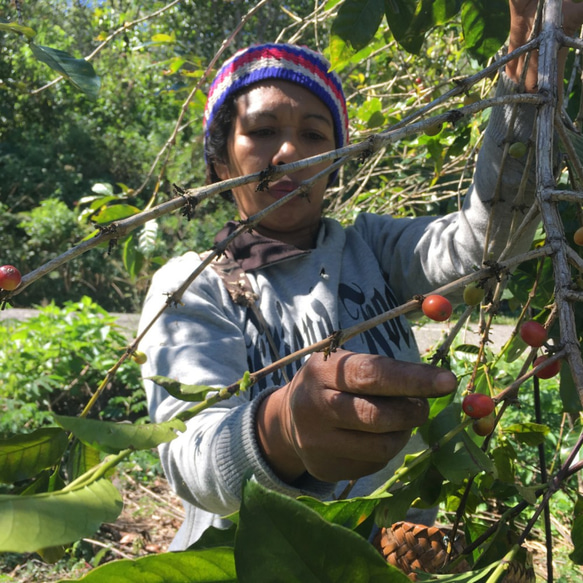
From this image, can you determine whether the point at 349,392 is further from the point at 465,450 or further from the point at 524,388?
the point at 524,388

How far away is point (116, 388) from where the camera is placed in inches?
161

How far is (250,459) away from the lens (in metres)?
0.81

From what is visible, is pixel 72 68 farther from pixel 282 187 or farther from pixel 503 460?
pixel 503 460

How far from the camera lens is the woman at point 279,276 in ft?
2.94

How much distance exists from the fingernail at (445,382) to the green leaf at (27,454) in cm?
32

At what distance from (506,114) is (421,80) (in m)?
1.25

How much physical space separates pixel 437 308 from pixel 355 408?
0.12 meters

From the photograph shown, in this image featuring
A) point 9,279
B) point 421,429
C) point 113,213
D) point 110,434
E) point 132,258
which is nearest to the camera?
point 110,434

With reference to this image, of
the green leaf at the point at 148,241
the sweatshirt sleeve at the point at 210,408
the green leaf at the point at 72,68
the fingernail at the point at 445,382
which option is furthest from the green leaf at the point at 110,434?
the green leaf at the point at 148,241

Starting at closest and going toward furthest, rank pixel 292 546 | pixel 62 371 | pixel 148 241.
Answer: pixel 292 546 < pixel 148 241 < pixel 62 371

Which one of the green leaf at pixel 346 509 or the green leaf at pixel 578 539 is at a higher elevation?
the green leaf at pixel 346 509

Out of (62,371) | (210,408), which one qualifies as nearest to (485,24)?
(210,408)

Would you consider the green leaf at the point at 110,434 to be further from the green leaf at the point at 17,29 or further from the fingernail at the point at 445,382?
the green leaf at the point at 17,29

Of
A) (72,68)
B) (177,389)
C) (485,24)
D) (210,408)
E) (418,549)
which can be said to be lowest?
(418,549)
